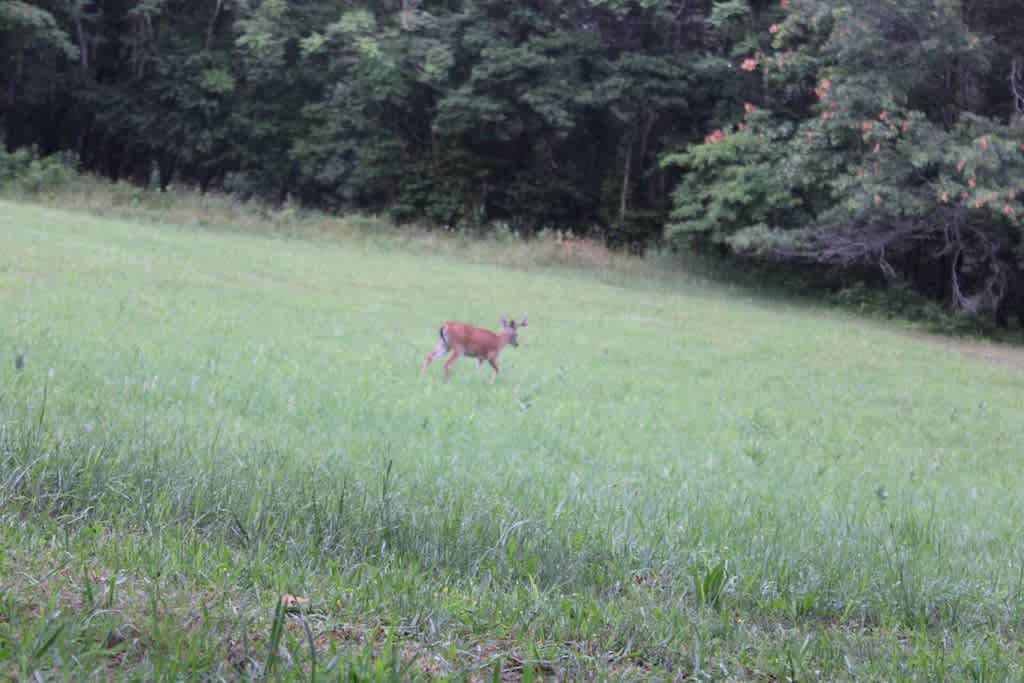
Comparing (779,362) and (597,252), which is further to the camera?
(597,252)

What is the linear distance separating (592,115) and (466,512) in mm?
36770

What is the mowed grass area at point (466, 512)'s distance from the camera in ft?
11.2

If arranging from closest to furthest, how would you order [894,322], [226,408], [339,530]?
1. [339,530]
2. [226,408]
3. [894,322]

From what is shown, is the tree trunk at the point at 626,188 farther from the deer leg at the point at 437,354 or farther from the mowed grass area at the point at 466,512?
the deer leg at the point at 437,354

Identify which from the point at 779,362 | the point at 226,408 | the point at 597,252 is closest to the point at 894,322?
the point at 597,252

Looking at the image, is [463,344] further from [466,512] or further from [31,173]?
[31,173]

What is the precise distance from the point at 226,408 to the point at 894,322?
23.8 m

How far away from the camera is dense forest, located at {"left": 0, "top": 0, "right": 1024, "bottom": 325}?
2641 centimetres

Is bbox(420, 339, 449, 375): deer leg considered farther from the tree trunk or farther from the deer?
the tree trunk

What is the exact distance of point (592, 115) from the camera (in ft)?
133

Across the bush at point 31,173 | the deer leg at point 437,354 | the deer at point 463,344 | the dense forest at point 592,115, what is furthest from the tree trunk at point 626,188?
the deer leg at point 437,354

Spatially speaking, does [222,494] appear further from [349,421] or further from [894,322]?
[894,322]

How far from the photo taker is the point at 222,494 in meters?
5.09

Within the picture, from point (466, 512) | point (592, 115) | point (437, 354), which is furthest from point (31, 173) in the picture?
point (466, 512)
